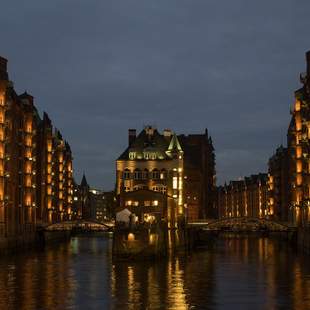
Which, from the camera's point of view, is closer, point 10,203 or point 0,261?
point 0,261

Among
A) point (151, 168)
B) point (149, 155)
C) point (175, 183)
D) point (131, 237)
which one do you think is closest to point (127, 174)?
point (151, 168)

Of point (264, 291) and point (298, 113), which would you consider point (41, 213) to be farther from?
point (264, 291)

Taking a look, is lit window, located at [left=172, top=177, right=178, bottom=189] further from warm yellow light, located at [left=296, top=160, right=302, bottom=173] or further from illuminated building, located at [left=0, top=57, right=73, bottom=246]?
warm yellow light, located at [left=296, top=160, right=302, bottom=173]

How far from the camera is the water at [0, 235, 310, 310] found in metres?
65.6

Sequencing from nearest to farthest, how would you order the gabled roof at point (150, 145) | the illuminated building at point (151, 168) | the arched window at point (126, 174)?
1. the illuminated building at point (151, 168)
2. the arched window at point (126, 174)
3. the gabled roof at point (150, 145)

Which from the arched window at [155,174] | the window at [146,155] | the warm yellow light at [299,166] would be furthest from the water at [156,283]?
the window at [146,155]

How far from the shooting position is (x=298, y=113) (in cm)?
13988

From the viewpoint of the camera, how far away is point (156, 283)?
266ft

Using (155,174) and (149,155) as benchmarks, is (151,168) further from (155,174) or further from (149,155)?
(149,155)

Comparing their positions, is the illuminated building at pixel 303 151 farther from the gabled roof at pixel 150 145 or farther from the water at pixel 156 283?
the gabled roof at pixel 150 145

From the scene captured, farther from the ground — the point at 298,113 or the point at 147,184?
the point at 298,113

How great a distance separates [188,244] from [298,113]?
108 ft

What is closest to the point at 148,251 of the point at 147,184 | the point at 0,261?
the point at 0,261

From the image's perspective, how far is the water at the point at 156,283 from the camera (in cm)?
6562
